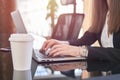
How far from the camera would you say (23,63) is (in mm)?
1023

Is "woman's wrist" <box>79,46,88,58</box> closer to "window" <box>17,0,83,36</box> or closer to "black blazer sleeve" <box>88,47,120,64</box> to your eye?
"black blazer sleeve" <box>88,47,120,64</box>

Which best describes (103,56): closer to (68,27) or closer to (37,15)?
(68,27)

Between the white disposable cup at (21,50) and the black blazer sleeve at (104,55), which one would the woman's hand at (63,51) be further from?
the white disposable cup at (21,50)

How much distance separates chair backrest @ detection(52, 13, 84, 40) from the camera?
2.73 meters

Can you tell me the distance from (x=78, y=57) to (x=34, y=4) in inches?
116

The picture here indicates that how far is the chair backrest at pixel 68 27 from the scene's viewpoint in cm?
273

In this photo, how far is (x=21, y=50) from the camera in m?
1.01

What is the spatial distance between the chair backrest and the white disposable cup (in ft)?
5.57

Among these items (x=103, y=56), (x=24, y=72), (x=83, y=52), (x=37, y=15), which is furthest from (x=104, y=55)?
(x=37, y=15)

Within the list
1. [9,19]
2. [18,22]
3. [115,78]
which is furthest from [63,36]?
[115,78]

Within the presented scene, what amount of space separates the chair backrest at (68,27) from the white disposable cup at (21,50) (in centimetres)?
170

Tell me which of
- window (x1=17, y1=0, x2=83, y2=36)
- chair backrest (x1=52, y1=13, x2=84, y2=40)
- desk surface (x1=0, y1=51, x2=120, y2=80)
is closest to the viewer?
desk surface (x1=0, y1=51, x2=120, y2=80)

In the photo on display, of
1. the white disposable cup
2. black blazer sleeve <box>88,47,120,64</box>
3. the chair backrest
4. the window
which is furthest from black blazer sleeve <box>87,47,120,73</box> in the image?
the window

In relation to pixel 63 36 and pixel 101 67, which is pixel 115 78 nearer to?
pixel 101 67
